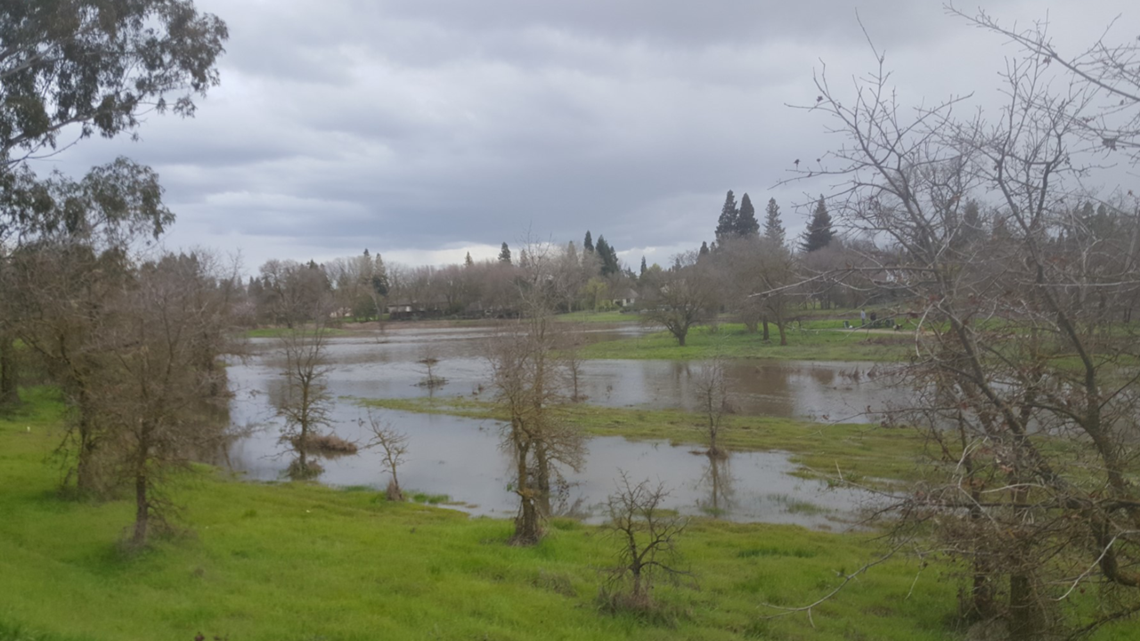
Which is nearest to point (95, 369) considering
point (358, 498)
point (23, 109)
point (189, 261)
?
point (23, 109)

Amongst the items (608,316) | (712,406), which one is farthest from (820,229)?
(608,316)

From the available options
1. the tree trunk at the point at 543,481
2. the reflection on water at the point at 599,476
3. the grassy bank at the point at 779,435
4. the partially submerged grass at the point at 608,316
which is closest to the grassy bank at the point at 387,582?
the reflection on water at the point at 599,476

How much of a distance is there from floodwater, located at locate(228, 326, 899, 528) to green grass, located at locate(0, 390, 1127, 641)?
3.17 m

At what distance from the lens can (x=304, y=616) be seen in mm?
8992

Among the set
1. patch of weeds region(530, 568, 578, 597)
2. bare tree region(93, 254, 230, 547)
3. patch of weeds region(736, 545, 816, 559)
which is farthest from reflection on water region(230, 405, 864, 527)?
bare tree region(93, 254, 230, 547)

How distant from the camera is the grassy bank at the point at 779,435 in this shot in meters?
22.5

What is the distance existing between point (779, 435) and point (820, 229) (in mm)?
22814

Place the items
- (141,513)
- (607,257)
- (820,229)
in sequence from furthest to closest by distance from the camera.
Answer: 1. (607,257)
2. (141,513)
3. (820,229)

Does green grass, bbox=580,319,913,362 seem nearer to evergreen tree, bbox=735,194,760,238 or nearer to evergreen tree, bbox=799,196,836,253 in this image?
evergreen tree, bbox=735,194,760,238

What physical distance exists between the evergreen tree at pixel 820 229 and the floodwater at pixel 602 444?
1304mm

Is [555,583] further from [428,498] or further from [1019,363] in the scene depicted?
[428,498]

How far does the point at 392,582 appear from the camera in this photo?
35.2 feet

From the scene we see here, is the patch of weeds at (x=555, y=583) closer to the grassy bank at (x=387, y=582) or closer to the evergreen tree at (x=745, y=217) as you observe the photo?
the grassy bank at (x=387, y=582)

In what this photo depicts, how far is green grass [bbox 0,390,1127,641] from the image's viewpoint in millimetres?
8609
